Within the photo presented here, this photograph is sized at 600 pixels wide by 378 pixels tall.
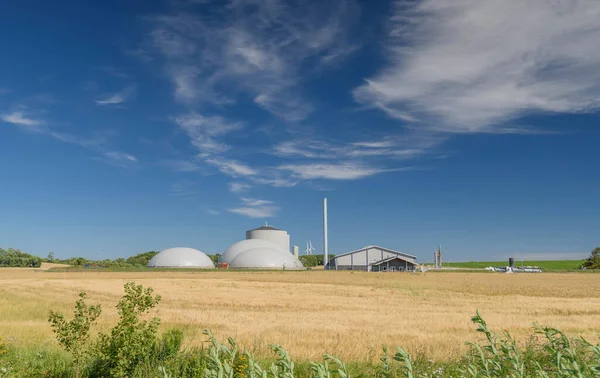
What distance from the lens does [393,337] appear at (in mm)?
23281

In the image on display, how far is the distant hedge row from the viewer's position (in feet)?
534

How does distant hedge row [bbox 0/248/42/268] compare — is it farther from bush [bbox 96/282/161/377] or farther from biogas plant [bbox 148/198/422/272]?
bush [bbox 96/282/161/377]

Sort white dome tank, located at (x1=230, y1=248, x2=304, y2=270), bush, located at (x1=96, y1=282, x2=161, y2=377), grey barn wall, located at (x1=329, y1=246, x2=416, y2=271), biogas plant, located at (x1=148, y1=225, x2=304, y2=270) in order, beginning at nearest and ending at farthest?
bush, located at (x1=96, y1=282, x2=161, y2=377) → white dome tank, located at (x1=230, y1=248, x2=304, y2=270) → biogas plant, located at (x1=148, y1=225, x2=304, y2=270) → grey barn wall, located at (x1=329, y1=246, x2=416, y2=271)

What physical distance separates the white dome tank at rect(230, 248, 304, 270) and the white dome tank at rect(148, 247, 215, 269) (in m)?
12.0

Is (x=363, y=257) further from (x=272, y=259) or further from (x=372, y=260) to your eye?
(x=272, y=259)

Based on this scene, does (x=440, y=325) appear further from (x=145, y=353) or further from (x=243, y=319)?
(x=145, y=353)

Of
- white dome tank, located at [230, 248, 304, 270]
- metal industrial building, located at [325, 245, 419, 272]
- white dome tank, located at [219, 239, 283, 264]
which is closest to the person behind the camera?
white dome tank, located at [230, 248, 304, 270]

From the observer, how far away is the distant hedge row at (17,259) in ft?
534

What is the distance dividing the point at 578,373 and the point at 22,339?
2097cm

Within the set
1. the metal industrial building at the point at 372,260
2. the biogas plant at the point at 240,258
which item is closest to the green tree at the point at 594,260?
the metal industrial building at the point at 372,260

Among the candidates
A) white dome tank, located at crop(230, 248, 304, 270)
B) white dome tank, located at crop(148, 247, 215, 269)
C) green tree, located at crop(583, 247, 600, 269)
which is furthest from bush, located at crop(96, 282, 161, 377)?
green tree, located at crop(583, 247, 600, 269)

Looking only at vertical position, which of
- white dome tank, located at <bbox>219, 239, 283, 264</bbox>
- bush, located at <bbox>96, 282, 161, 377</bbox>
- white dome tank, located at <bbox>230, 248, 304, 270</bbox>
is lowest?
bush, located at <bbox>96, 282, 161, 377</bbox>

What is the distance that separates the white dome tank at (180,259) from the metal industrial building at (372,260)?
140 ft

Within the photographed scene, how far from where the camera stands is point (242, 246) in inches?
7170
